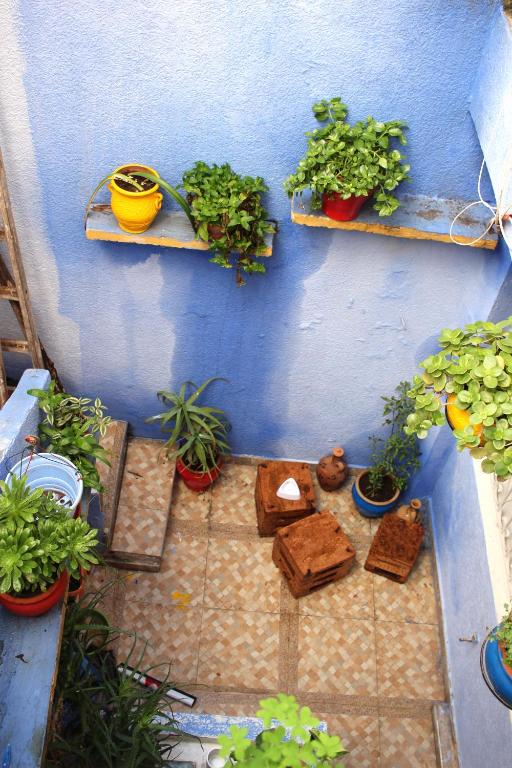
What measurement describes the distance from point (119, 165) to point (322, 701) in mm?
3456

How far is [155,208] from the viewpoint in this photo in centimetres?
378

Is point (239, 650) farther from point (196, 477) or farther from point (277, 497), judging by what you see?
point (196, 477)

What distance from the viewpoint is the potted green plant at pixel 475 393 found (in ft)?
9.27

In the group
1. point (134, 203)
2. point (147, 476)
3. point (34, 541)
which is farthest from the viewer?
point (147, 476)

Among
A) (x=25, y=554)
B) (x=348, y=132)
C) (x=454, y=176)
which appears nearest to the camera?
(x=25, y=554)

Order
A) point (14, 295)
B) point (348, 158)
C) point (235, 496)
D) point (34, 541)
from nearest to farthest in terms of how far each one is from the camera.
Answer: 1. point (34, 541)
2. point (348, 158)
3. point (14, 295)
4. point (235, 496)

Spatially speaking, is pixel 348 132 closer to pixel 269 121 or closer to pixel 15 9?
pixel 269 121

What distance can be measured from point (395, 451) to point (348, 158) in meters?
2.26

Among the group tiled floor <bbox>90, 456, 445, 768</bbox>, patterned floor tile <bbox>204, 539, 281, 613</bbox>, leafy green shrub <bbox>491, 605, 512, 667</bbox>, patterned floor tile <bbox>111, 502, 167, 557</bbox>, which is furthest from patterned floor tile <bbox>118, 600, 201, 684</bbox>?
leafy green shrub <bbox>491, 605, 512, 667</bbox>

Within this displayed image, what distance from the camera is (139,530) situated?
5047 millimetres

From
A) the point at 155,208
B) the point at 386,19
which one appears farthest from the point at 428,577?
the point at 386,19

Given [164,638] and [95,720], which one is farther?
[164,638]

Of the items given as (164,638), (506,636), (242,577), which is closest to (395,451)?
(242,577)

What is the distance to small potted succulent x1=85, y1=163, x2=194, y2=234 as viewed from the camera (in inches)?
144
